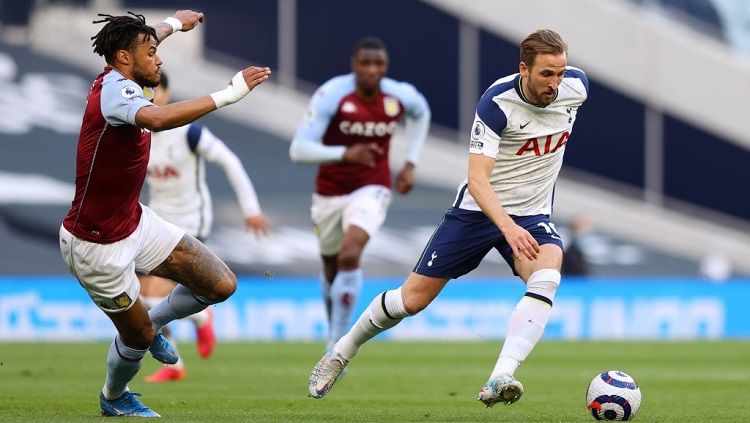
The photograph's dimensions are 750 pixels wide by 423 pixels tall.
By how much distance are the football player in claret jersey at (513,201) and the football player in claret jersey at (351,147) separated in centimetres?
339

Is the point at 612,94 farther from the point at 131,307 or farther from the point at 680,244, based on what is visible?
the point at 131,307

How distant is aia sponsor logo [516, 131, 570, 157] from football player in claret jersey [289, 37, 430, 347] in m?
3.68

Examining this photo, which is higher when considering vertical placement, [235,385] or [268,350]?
[235,385]

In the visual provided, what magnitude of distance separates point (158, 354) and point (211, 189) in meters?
16.7

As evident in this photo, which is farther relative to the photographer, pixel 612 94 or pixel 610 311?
pixel 612 94

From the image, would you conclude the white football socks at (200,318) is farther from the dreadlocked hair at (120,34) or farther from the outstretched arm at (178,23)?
the dreadlocked hair at (120,34)

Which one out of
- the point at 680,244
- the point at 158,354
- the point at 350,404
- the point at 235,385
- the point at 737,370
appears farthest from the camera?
the point at 680,244

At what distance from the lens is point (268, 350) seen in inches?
623

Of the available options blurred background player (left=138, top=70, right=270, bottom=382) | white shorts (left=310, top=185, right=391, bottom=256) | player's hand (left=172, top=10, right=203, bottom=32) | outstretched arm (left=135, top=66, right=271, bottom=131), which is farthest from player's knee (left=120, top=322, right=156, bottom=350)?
white shorts (left=310, top=185, right=391, bottom=256)

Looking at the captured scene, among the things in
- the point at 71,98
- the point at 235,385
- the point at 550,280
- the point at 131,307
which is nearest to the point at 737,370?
the point at 235,385

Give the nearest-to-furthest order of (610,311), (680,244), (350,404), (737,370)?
1. (350,404)
2. (737,370)
3. (610,311)
4. (680,244)

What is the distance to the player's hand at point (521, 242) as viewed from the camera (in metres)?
7.20

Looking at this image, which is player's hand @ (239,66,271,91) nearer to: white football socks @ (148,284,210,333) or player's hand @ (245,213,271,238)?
white football socks @ (148,284,210,333)

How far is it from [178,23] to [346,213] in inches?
154
